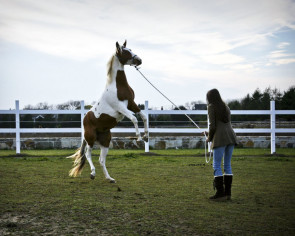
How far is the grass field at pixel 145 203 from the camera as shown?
3312mm

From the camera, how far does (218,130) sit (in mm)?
4711

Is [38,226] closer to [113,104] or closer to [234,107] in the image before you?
[113,104]

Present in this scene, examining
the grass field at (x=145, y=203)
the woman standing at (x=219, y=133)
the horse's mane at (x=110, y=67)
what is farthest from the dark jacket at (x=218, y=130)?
the horse's mane at (x=110, y=67)

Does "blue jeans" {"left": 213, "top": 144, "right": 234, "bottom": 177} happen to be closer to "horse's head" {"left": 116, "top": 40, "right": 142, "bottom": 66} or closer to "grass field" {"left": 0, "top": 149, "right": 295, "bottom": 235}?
"grass field" {"left": 0, "top": 149, "right": 295, "bottom": 235}

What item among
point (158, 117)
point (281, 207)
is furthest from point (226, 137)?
point (158, 117)

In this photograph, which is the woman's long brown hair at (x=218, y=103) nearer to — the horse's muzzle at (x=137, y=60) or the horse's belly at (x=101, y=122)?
the horse's muzzle at (x=137, y=60)

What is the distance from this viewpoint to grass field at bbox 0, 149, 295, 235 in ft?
10.9

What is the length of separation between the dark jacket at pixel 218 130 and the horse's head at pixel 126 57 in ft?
6.69

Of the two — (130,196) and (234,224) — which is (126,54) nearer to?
(130,196)

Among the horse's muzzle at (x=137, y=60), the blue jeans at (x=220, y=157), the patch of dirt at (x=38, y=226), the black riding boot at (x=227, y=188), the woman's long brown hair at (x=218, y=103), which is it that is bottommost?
the patch of dirt at (x=38, y=226)

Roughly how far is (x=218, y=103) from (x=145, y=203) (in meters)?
1.76

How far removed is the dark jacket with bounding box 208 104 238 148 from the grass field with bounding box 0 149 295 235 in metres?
0.84

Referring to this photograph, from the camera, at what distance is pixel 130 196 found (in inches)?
190

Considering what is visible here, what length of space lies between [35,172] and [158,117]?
11.6m
